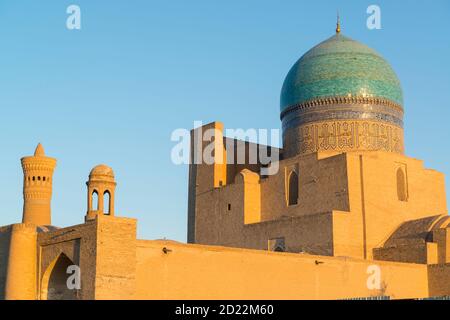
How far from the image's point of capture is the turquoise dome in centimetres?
2302

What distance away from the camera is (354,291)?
18.3 meters

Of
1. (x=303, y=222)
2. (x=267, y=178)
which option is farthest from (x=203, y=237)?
(x=303, y=222)

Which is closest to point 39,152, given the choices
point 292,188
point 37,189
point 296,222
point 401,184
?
point 37,189

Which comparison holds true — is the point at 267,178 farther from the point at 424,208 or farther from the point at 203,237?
the point at 424,208

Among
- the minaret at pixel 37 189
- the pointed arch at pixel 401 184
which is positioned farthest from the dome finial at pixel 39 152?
the pointed arch at pixel 401 184

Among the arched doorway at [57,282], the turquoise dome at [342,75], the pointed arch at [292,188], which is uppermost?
the turquoise dome at [342,75]

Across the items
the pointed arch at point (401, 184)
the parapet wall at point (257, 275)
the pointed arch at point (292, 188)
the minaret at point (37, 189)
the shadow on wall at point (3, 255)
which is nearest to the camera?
the parapet wall at point (257, 275)

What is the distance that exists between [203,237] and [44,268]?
7916 millimetres

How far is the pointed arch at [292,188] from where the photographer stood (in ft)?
74.7

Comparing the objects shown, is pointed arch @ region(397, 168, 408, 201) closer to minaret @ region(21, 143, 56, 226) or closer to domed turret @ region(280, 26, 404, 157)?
domed turret @ region(280, 26, 404, 157)

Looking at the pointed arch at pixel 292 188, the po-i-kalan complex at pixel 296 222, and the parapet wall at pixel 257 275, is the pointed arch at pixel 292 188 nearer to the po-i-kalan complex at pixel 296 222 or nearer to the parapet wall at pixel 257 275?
the po-i-kalan complex at pixel 296 222

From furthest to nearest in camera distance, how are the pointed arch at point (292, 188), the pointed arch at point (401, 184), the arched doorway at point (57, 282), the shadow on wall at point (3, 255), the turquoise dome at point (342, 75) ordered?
the turquoise dome at point (342, 75) < the pointed arch at point (292, 188) < the pointed arch at point (401, 184) < the shadow on wall at point (3, 255) < the arched doorway at point (57, 282)

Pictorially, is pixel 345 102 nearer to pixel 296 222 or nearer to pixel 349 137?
pixel 349 137
